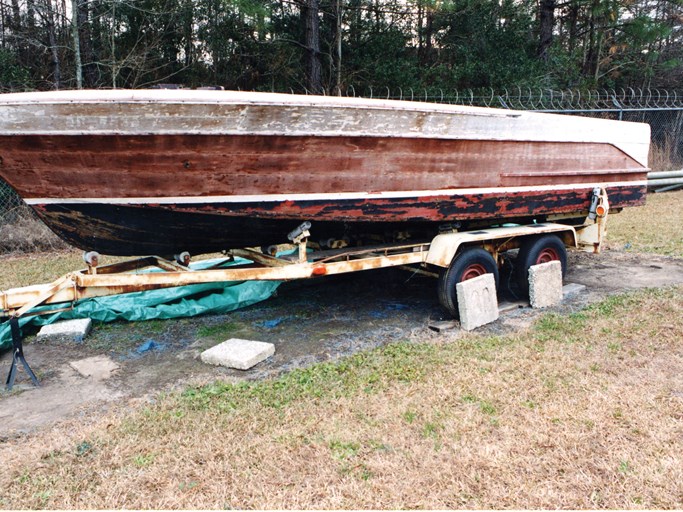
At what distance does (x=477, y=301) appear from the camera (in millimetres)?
4488

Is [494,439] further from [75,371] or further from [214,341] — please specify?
[75,371]

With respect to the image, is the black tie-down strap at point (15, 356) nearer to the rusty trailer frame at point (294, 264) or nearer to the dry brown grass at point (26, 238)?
the rusty trailer frame at point (294, 264)

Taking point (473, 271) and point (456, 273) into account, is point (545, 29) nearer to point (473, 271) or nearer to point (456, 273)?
point (473, 271)

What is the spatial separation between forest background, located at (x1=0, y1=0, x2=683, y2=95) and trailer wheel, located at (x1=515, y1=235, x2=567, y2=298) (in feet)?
22.5

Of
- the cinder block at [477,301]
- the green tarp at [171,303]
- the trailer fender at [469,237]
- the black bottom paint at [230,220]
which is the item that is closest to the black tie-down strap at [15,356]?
the black bottom paint at [230,220]

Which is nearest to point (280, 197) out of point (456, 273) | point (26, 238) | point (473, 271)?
point (456, 273)

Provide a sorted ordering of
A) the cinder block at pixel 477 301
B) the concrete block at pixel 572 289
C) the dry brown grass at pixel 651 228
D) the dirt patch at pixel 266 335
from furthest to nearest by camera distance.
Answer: the dry brown grass at pixel 651 228
the concrete block at pixel 572 289
the cinder block at pixel 477 301
the dirt patch at pixel 266 335

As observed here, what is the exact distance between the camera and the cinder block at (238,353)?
3750 millimetres

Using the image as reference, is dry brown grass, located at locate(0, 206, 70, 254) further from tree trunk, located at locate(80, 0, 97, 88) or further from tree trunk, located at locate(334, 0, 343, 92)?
tree trunk, located at locate(334, 0, 343, 92)

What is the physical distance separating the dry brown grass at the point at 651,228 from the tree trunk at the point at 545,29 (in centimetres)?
603

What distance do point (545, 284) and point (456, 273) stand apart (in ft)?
3.24

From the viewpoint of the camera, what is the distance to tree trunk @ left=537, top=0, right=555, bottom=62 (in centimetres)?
1575

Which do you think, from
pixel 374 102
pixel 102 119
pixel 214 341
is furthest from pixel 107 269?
pixel 374 102

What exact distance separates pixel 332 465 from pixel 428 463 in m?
0.44
